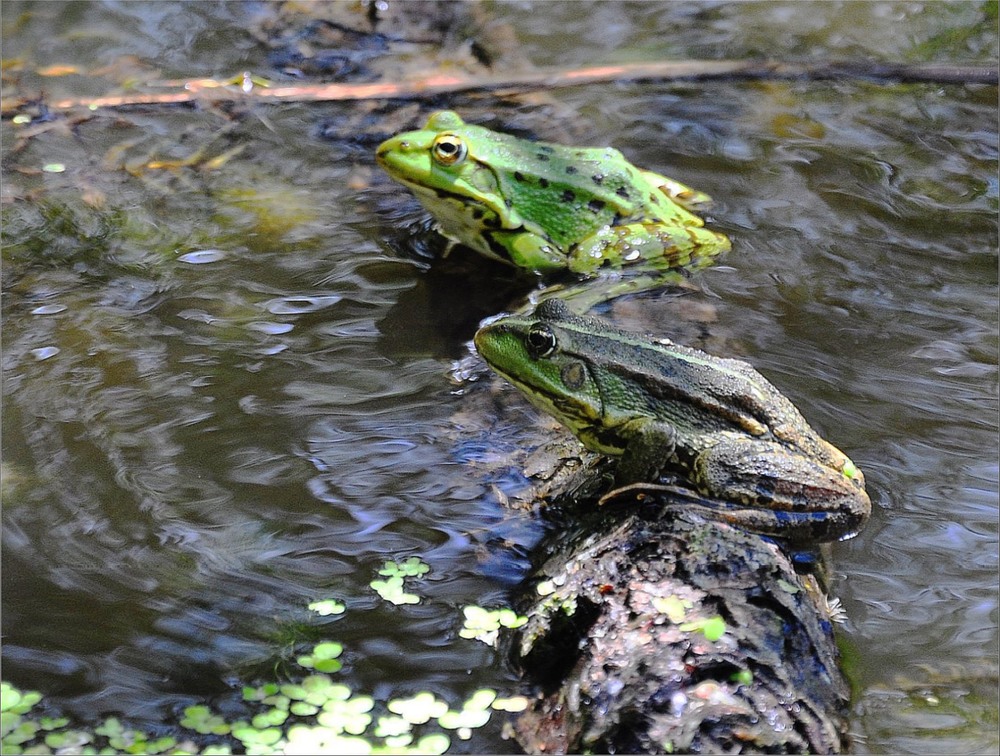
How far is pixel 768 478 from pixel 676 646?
97 cm

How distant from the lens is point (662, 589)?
306cm

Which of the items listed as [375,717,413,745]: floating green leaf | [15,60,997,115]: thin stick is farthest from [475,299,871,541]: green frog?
[15,60,997,115]: thin stick

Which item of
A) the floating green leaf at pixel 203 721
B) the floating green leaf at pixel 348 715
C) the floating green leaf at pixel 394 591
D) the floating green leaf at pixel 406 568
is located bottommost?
the floating green leaf at pixel 348 715

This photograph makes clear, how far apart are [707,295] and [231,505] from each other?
3144mm

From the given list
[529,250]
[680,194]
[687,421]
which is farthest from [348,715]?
[680,194]

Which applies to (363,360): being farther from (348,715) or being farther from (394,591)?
(348,715)

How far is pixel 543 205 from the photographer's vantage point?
6.23 meters

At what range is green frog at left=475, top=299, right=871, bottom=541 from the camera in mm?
3555

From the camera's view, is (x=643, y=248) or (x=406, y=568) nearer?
(x=406, y=568)

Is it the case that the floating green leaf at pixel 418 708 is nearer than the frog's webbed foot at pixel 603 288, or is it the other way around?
the floating green leaf at pixel 418 708

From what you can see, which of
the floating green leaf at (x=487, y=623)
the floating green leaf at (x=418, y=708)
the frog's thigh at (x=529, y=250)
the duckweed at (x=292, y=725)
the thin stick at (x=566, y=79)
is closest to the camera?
the duckweed at (x=292, y=725)

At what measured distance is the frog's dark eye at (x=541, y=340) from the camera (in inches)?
153

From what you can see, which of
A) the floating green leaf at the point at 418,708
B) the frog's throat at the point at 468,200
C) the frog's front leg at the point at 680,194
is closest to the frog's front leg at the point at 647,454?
the floating green leaf at the point at 418,708

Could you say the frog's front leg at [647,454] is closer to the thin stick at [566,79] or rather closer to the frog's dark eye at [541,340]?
the frog's dark eye at [541,340]
